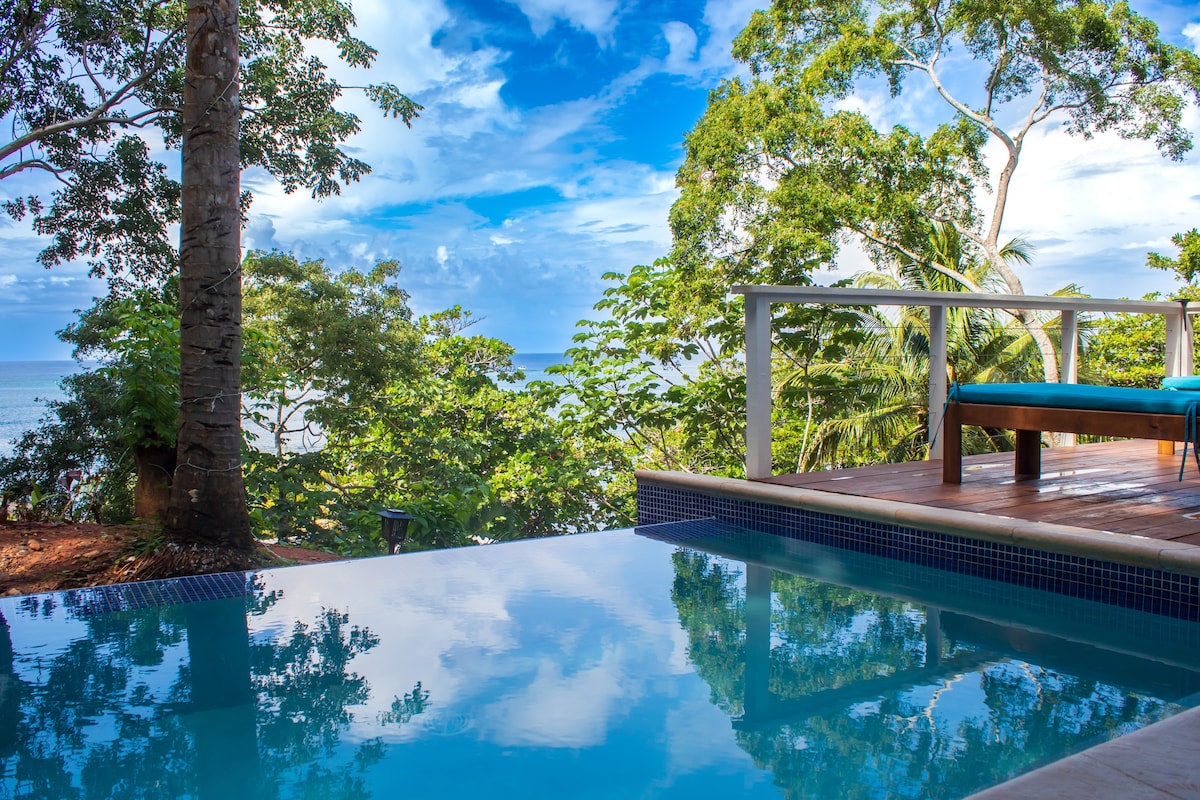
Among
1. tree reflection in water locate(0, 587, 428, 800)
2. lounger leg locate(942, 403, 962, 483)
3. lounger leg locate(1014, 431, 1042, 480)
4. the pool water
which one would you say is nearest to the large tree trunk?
the pool water

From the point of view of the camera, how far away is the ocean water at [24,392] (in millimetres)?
5941

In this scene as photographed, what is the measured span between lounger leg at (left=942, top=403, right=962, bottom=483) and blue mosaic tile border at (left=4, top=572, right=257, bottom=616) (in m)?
3.06

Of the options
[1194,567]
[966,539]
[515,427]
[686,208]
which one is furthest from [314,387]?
[1194,567]

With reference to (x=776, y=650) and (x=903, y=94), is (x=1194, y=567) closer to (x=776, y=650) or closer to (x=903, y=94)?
(x=776, y=650)

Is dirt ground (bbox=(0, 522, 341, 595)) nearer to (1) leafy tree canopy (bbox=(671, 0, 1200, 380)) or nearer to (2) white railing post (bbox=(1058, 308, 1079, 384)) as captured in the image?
(2) white railing post (bbox=(1058, 308, 1079, 384))

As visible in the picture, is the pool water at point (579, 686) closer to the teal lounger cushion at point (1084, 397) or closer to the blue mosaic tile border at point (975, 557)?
the blue mosaic tile border at point (975, 557)

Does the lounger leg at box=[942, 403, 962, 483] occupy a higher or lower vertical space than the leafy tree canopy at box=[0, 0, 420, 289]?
lower

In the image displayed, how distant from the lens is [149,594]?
3.41 meters

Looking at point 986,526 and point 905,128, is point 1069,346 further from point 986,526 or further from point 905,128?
point 905,128

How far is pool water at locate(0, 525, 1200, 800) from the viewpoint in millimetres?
1939

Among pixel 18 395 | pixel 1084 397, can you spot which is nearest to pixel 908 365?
pixel 1084 397

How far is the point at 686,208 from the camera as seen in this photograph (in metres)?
9.71

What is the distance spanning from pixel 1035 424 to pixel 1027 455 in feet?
2.04

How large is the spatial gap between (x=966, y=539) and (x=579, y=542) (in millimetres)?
1781
